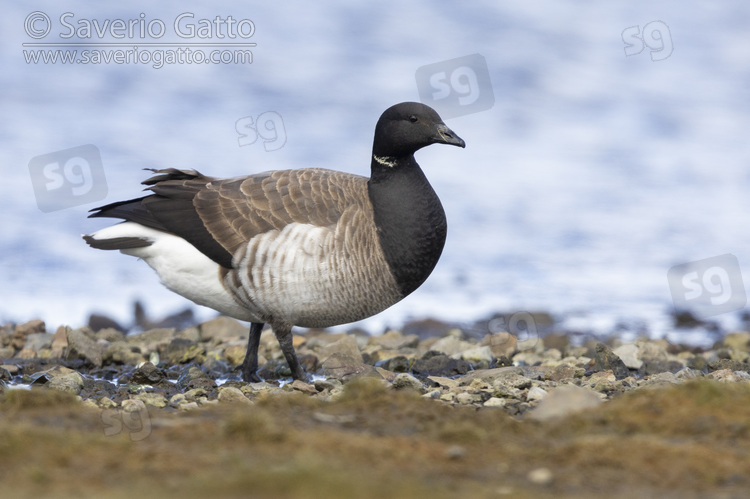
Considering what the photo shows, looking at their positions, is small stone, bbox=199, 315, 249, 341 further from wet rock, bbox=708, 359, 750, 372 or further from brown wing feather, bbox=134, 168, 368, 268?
wet rock, bbox=708, 359, 750, 372

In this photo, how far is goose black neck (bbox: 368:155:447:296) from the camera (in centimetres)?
941

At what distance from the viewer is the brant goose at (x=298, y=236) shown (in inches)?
362

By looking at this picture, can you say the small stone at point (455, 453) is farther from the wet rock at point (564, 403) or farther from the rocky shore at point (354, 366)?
the rocky shore at point (354, 366)

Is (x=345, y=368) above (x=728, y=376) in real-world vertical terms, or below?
above

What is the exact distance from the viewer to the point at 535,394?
786 centimetres

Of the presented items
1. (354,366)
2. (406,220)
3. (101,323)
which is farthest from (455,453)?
(101,323)

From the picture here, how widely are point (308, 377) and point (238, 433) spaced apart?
5092 mm

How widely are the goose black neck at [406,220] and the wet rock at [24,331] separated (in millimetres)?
5406

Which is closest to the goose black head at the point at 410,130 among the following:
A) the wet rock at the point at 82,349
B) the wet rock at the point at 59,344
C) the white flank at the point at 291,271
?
the white flank at the point at 291,271

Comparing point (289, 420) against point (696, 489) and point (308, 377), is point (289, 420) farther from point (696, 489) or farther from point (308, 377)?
point (308, 377)

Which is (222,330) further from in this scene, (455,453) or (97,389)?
(455,453)

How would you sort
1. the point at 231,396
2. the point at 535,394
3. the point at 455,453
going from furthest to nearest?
the point at 231,396 < the point at 535,394 < the point at 455,453

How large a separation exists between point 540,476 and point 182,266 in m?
6.12

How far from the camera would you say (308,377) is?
33.0 ft
